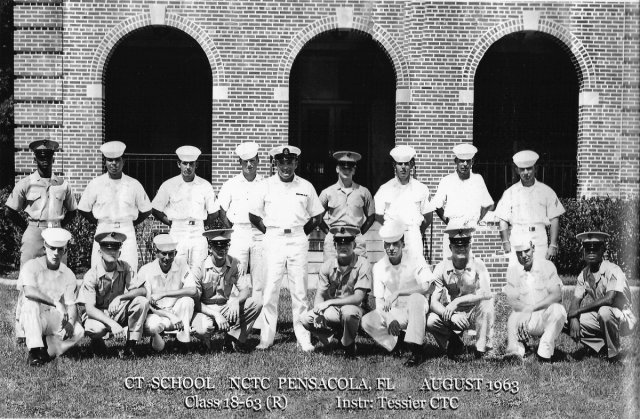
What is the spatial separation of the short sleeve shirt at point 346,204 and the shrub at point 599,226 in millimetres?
3268

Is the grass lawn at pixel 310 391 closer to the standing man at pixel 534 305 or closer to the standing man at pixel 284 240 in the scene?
the standing man at pixel 534 305

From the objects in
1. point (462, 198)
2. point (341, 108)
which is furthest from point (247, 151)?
point (341, 108)

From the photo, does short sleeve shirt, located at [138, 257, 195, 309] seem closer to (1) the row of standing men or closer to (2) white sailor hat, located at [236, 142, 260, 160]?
(1) the row of standing men

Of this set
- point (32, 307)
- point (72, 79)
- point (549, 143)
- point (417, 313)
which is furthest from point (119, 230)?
point (549, 143)

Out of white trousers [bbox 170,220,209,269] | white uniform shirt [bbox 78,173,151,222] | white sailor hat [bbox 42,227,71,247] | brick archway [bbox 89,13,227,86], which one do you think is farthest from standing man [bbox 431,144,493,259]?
brick archway [bbox 89,13,227,86]

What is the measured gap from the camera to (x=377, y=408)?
685 centimetres

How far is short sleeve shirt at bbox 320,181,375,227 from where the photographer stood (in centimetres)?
916

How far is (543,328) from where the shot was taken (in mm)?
7715

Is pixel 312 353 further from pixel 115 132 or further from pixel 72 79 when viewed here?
pixel 115 132

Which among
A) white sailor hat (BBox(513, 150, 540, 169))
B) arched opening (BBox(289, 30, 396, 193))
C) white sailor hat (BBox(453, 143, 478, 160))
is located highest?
arched opening (BBox(289, 30, 396, 193))

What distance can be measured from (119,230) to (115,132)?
877 centimetres

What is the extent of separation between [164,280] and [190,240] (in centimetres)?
96

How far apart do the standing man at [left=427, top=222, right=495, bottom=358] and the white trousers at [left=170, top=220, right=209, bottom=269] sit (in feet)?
8.28

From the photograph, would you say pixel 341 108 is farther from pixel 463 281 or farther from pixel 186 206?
pixel 463 281
